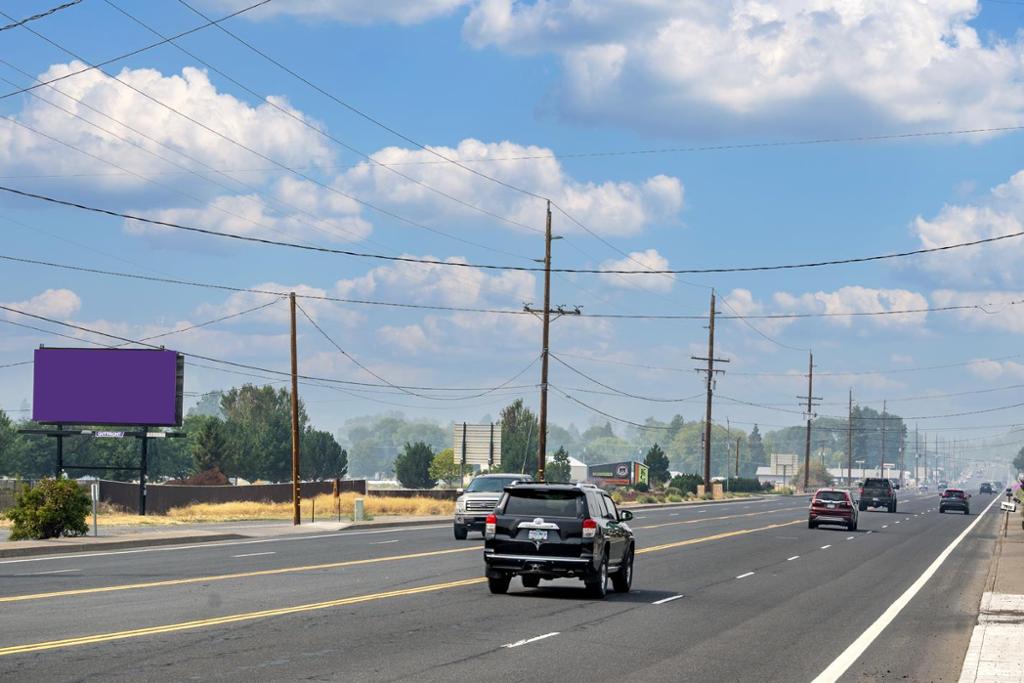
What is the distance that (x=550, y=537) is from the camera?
850 inches

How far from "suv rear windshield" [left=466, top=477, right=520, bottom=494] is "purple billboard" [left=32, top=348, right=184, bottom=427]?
27.6 metres

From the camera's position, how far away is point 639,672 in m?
13.7

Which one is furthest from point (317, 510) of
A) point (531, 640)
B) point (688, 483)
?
point (688, 483)

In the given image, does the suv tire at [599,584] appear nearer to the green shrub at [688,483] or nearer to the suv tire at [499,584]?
the suv tire at [499,584]

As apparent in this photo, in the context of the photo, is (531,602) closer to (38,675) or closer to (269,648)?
(269,648)

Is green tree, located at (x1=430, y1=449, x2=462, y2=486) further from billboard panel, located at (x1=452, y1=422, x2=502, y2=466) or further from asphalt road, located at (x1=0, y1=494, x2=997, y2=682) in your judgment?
asphalt road, located at (x1=0, y1=494, x2=997, y2=682)

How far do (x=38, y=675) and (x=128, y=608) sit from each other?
663cm

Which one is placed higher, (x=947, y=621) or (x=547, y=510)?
(x=547, y=510)

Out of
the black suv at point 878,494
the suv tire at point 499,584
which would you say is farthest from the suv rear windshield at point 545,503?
the black suv at point 878,494

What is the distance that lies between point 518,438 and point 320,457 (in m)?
35.8

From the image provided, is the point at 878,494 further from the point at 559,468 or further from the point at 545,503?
the point at 559,468

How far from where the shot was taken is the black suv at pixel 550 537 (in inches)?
845

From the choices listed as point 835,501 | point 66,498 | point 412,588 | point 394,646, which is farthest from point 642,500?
point 394,646

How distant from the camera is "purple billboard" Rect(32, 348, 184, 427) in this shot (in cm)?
6381
